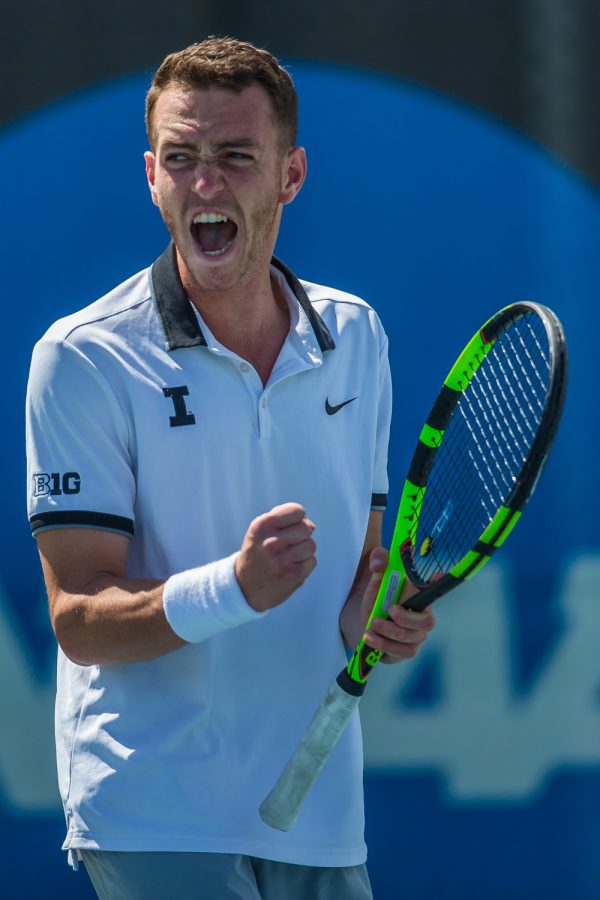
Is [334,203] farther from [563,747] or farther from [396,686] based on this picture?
[563,747]

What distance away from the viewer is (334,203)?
2.95 m

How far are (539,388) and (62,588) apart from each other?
122 centimetres

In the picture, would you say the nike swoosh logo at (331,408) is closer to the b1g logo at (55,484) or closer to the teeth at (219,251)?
the teeth at (219,251)

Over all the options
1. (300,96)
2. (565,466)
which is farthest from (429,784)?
(300,96)

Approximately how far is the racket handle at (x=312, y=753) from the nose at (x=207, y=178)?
28.3 inches

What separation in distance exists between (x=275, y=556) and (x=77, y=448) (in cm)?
37

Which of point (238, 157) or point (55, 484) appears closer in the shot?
point (55, 484)

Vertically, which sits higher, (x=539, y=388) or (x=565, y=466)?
(x=539, y=388)

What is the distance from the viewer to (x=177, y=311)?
1.98m

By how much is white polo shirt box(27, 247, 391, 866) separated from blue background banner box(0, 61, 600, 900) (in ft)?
3.04

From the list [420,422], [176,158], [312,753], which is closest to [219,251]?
[176,158]

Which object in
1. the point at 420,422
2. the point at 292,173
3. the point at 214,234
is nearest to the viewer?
the point at 214,234

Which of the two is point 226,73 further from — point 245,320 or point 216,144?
point 245,320

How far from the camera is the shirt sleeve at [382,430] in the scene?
7.21ft
